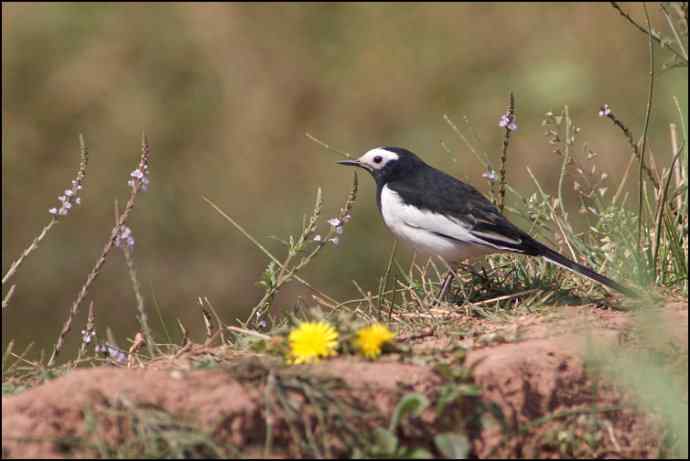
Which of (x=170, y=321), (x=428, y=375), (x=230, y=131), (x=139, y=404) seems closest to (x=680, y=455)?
(x=428, y=375)

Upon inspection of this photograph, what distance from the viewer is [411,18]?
12.9 meters

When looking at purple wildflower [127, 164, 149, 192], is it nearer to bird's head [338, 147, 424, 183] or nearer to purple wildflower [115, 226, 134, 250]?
purple wildflower [115, 226, 134, 250]

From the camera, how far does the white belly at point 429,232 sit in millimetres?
6355

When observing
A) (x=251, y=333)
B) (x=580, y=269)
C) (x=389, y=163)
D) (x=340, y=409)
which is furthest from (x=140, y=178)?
(x=389, y=163)

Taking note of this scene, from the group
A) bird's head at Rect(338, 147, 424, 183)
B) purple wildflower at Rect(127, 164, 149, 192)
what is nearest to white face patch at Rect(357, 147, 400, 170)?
bird's head at Rect(338, 147, 424, 183)

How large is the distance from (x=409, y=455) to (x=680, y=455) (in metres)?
0.84

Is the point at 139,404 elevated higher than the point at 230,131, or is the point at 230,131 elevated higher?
the point at 230,131

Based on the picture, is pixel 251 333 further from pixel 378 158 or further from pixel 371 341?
pixel 378 158

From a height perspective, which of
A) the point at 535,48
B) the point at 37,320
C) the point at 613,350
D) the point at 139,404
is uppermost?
the point at 535,48

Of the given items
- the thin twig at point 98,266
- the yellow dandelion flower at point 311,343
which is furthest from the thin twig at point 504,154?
the yellow dandelion flower at point 311,343

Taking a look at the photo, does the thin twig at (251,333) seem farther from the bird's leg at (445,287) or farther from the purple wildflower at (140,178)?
the bird's leg at (445,287)

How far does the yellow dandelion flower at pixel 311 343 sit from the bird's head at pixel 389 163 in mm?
3056

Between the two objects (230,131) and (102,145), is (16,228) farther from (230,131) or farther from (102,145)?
(230,131)

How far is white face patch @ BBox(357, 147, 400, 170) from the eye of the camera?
733 centimetres
